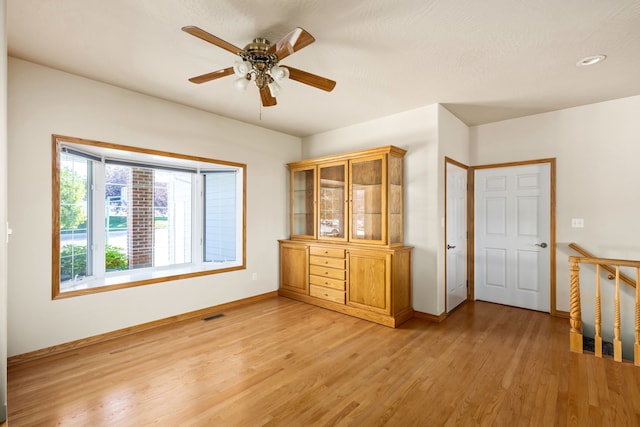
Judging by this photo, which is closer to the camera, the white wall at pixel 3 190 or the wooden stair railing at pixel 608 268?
the white wall at pixel 3 190

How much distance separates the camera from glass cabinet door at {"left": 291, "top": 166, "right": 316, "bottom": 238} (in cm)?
453

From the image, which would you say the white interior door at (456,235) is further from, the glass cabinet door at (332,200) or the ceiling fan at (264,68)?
the ceiling fan at (264,68)

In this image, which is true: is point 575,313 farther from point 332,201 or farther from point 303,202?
point 303,202

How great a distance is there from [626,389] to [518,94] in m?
2.80

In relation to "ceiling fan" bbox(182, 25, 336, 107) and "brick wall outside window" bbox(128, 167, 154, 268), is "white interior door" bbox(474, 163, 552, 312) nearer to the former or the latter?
"ceiling fan" bbox(182, 25, 336, 107)

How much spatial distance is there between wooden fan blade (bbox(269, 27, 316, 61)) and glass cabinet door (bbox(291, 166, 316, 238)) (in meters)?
2.53

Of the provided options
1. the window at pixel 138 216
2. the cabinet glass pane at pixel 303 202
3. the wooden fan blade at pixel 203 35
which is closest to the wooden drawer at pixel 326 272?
the cabinet glass pane at pixel 303 202

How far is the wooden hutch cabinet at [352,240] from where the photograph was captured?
3596mm

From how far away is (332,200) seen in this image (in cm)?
424

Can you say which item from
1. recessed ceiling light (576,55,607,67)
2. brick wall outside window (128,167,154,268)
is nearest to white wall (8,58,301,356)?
brick wall outside window (128,167,154,268)

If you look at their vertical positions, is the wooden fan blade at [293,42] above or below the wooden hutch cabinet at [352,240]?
above

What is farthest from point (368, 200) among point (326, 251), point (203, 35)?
point (203, 35)

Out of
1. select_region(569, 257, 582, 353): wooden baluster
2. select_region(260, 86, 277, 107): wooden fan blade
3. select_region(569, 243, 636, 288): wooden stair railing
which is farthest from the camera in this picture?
select_region(569, 243, 636, 288): wooden stair railing

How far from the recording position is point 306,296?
4395 mm
